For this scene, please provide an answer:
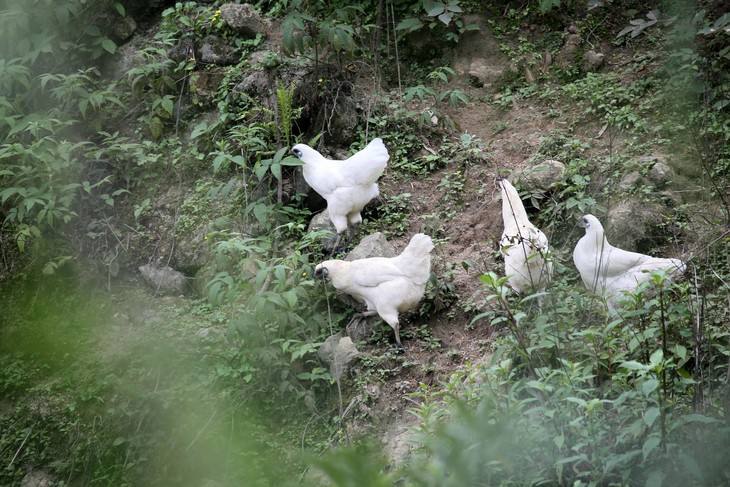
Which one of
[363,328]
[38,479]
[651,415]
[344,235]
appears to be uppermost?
[651,415]

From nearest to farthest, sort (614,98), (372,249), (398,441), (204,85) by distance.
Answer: (398,441)
(372,249)
(614,98)
(204,85)

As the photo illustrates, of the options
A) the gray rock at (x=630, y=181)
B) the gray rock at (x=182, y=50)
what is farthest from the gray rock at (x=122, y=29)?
the gray rock at (x=630, y=181)

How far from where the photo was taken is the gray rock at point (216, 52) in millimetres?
7637

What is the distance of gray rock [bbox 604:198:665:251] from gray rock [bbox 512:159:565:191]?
562 mm

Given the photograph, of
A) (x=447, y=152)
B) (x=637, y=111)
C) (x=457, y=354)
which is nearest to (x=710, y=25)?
(x=637, y=111)

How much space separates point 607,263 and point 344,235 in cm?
210

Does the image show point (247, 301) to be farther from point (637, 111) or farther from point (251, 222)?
point (637, 111)

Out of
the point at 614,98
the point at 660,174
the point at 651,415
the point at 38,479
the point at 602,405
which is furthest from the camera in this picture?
the point at 614,98

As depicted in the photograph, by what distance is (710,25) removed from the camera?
6.24 metres

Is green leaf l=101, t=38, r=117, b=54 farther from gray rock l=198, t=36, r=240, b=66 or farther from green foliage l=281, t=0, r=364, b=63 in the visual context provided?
green foliage l=281, t=0, r=364, b=63

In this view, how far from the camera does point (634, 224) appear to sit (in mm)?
→ 5508

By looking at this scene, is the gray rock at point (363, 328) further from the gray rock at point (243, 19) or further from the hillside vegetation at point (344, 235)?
the gray rock at point (243, 19)

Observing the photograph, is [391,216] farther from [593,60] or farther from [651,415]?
[651,415]

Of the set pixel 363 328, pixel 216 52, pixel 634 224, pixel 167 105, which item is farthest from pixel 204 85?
pixel 634 224
